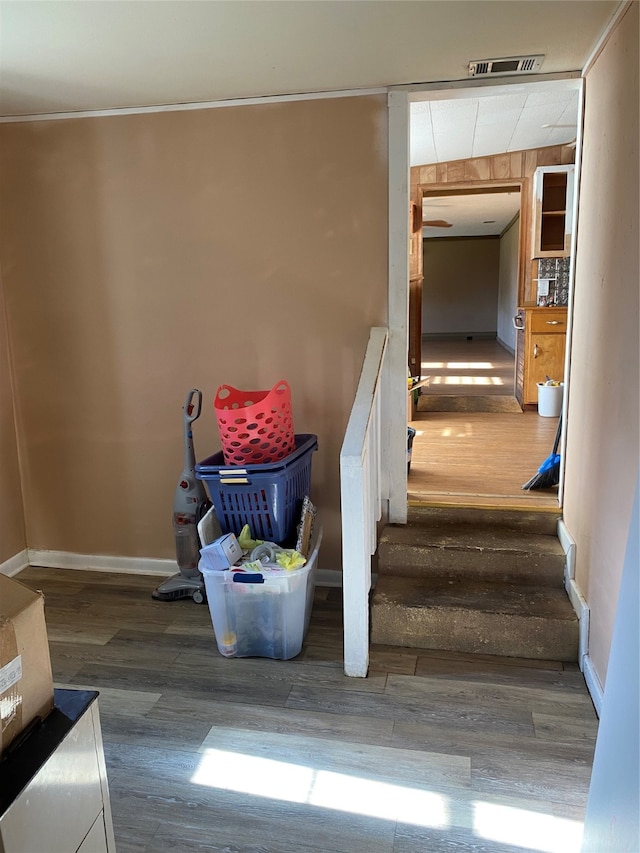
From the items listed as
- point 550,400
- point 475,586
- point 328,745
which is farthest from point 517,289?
point 328,745

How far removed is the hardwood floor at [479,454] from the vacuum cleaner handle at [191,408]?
45.0 inches

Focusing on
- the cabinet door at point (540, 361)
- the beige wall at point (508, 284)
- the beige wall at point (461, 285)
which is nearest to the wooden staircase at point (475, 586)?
the cabinet door at point (540, 361)

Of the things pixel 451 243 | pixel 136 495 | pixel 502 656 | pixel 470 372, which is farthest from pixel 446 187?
pixel 451 243

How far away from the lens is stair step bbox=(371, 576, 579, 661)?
2627mm

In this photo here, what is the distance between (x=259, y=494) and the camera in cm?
270

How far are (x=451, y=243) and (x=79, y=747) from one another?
48.3 feet

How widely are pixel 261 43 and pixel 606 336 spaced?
1.64 metres

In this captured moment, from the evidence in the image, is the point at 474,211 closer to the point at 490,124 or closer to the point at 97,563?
the point at 490,124

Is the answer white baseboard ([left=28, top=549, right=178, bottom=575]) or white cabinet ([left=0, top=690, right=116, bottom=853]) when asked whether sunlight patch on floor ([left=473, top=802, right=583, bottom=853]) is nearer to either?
white cabinet ([left=0, top=690, right=116, bottom=853])

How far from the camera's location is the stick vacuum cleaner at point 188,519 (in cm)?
313

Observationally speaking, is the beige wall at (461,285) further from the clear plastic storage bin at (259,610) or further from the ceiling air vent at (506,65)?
the clear plastic storage bin at (259,610)

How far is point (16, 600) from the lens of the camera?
42.6 inches

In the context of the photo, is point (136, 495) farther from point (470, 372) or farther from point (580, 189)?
point (470, 372)

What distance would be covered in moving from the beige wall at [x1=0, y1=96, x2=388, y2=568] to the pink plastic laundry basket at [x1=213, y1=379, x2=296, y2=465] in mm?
437
